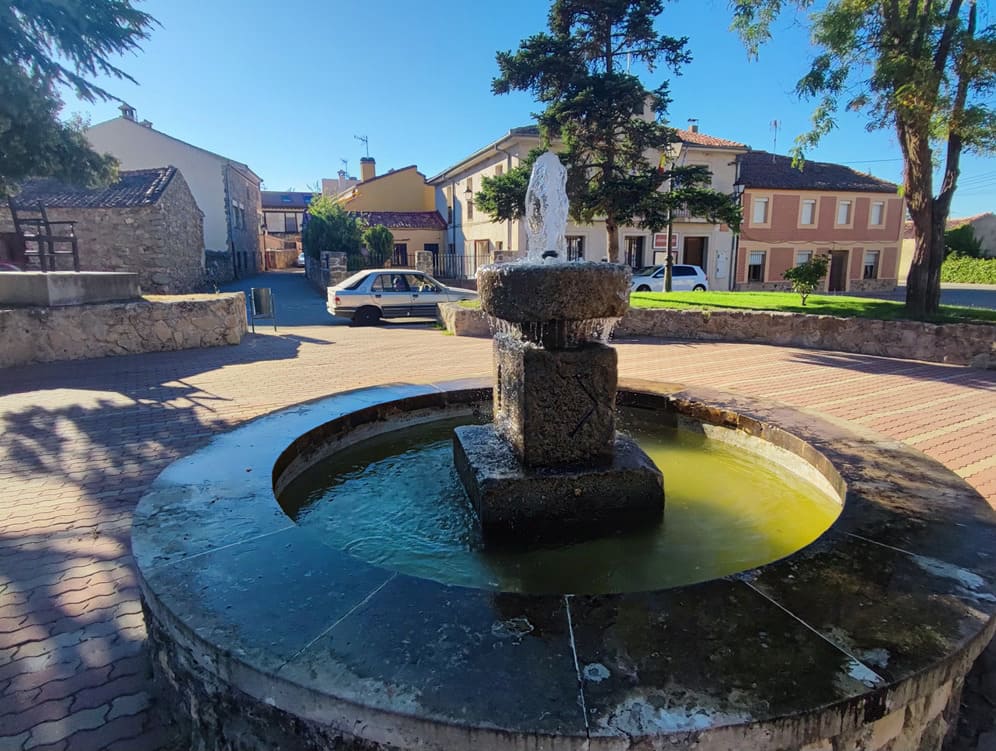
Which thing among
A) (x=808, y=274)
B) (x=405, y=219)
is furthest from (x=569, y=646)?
(x=405, y=219)

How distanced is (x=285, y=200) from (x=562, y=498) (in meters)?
64.0

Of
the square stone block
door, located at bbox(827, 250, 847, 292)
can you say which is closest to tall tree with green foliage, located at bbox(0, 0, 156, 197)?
the square stone block

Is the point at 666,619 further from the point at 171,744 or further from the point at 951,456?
the point at 951,456

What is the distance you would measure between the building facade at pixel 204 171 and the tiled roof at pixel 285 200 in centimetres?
2212

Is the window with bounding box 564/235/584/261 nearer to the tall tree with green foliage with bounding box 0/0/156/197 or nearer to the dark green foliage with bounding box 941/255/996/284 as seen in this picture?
the tall tree with green foliage with bounding box 0/0/156/197

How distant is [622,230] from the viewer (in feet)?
83.5

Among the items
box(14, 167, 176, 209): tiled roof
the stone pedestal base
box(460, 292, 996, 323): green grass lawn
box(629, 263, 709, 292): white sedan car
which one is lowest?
the stone pedestal base

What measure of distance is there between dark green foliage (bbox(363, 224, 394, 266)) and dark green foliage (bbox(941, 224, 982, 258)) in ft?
116

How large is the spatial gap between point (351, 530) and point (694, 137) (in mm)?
29548

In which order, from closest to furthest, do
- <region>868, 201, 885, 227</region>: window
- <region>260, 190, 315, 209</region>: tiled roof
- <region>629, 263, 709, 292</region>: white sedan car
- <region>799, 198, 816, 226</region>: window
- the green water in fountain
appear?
the green water in fountain
<region>629, 263, 709, 292</region>: white sedan car
<region>799, 198, 816, 226</region>: window
<region>868, 201, 885, 227</region>: window
<region>260, 190, 315, 209</region>: tiled roof

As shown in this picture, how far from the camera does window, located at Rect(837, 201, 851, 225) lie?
1159 inches

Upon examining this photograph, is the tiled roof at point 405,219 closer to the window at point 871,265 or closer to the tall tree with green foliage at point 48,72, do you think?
the tall tree with green foliage at point 48,72

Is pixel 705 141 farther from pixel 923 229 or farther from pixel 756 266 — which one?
pixel 923 229

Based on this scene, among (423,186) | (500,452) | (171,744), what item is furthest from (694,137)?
(171,744)
